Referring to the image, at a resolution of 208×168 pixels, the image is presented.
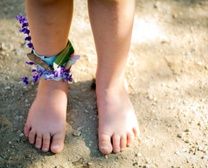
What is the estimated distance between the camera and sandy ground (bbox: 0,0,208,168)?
4.88 ft

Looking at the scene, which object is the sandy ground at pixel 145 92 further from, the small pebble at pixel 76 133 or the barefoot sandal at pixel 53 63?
the barefoot sandal at pixel 53 63

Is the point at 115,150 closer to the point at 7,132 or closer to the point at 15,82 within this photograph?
the point at 7,132

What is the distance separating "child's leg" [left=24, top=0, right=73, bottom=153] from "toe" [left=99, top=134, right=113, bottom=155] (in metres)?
0.12

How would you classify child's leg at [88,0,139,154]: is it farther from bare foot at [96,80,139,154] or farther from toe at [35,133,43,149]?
toe at [35,133,43,149]

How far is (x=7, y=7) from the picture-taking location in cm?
196

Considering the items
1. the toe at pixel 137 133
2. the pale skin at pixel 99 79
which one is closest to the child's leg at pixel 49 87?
the pale skin at pixel 99 79

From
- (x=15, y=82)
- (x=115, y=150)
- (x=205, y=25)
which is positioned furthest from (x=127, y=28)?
(x=205, y=25)

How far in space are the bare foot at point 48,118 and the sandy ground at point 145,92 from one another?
30 millimetres

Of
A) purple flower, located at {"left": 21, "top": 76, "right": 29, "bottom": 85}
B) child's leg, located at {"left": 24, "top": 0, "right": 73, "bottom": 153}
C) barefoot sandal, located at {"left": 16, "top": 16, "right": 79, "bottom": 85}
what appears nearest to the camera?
child's leg, located at {"left": 24, "top": 0, "right": 73, "bottom": 153}

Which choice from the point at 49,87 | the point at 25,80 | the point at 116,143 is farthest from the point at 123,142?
the point at 25,80

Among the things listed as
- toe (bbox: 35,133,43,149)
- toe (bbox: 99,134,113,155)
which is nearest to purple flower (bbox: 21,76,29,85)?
toe (bbox: 35,133,43,149)

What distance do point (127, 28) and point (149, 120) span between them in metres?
0.34

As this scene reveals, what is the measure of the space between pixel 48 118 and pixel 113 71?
24 centimetres

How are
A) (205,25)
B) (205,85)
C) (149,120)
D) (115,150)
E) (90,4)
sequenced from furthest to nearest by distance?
1. (205,25)
2. (205,85)
3. (149,120)
4. (115,150)
5. (90,4)
